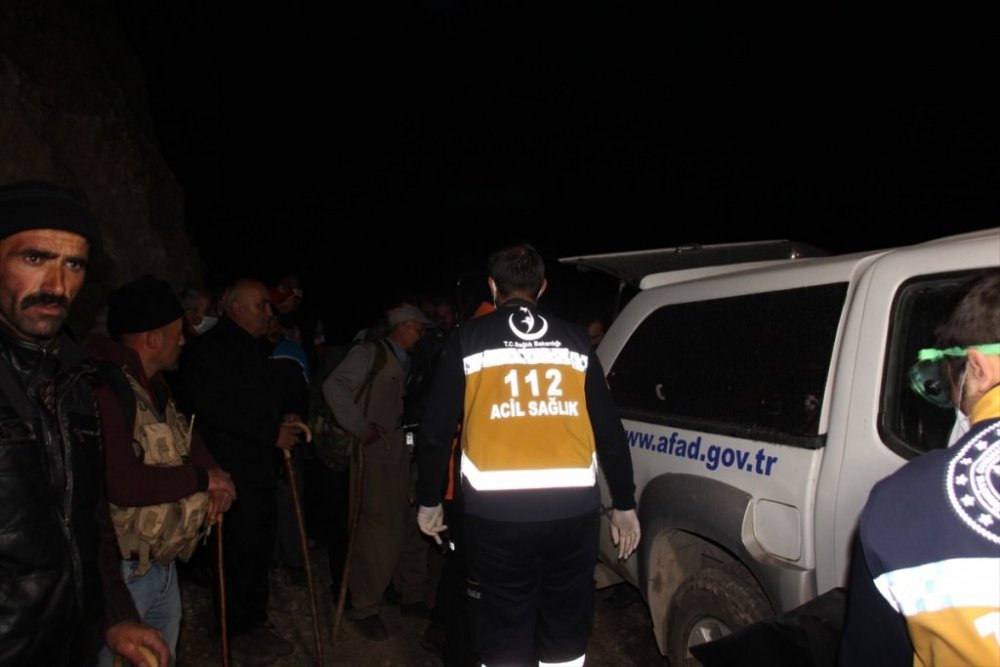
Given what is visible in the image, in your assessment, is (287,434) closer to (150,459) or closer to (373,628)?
(373,628)

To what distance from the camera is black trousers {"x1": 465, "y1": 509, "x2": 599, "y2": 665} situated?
299 centimetres

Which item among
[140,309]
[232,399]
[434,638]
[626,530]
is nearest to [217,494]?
[140,309]

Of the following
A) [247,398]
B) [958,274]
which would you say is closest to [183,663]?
[247,398]

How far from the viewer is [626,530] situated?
3275 millimetres

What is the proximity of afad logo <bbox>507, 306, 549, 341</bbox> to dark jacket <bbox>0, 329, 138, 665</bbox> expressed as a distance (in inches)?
64.4

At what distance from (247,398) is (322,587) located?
6.72ft

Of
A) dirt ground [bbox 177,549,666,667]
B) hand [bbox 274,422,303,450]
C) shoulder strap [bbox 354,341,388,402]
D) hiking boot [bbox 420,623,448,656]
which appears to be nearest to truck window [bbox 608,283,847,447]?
shoulder strap [bbox 354,341,388,402]

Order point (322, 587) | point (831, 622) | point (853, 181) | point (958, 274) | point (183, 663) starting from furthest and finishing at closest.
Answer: point (853, 181)
point (322, 587)
point (183, 663)
point (958, 274)
point (831, 622)

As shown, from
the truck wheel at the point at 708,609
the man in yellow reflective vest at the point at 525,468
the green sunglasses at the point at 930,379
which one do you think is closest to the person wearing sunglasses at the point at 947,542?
the green sunglasses at the point at 930,379

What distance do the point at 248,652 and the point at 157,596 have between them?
5.46 ft

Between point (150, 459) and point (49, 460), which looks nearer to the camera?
point (49, 460)

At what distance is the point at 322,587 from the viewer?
5391mm

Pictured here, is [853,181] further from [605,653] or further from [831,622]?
[831,622]

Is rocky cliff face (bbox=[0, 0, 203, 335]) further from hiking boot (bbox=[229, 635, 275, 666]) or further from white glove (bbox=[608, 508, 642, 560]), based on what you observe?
white glove (bbox=[608, 508, 642, 560])
